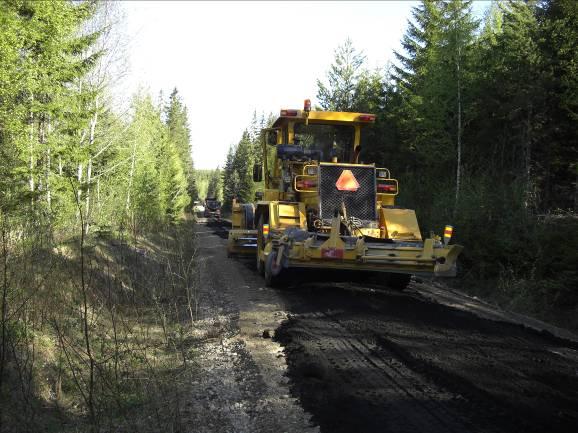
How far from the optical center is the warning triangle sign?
9.84 meters

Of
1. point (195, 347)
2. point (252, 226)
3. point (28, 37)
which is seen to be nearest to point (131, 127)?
point (28, 37)

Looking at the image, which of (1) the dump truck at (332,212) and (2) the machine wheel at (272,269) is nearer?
(1) the dump truck at (332,212)

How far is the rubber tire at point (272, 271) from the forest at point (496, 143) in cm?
427

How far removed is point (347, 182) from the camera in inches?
388

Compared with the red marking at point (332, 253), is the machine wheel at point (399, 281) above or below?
below

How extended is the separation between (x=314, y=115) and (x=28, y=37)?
316 inches

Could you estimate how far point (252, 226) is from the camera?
1399 cm

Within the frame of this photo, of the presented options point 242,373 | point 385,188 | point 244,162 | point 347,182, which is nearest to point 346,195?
point 347,182

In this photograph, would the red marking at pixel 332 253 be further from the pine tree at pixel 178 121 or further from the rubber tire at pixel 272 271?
the pine tree at pixel 178 121

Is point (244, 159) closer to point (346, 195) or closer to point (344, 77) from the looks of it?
point (344, 77)

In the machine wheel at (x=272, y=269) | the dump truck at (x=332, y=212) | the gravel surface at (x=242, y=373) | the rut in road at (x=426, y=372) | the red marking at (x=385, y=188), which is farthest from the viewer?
the red marking at (x=385, y=188)

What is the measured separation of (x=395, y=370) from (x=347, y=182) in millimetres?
5274

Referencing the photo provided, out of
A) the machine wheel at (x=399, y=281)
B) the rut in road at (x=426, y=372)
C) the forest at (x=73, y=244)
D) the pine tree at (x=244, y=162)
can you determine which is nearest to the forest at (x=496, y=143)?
the machine wheel at (x=399, y=281)

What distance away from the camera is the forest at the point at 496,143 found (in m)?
10.1
